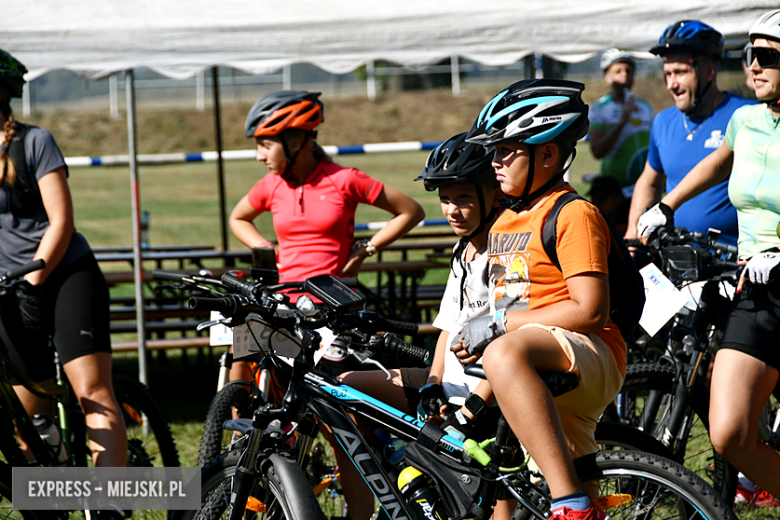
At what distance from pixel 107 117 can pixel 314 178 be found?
101 ft

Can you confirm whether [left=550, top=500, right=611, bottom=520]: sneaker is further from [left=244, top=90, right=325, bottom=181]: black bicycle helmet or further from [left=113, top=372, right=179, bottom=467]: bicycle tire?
[left=244, top=90, right=325, bottom=181]: black bicycle helmet

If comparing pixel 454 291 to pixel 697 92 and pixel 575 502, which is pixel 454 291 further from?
pixel 697 92

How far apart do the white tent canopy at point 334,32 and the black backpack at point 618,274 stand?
3244 millimetres

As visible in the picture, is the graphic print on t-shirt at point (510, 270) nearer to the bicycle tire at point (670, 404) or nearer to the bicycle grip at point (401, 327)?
the bicycle grip at point (401, 327)

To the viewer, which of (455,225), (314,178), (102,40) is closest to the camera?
(455,225)

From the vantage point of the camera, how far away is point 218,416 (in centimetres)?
396

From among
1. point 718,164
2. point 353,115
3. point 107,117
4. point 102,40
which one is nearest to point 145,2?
point 102,40

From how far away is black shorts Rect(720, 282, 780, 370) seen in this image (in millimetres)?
3166

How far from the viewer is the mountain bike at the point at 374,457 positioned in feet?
8.02

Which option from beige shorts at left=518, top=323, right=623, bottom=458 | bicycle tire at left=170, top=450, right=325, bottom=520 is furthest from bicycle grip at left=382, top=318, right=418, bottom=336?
bicycle tire at left=170, top=450, right=325, bottom=520

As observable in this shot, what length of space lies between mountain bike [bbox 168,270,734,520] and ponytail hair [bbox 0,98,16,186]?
4.73ft

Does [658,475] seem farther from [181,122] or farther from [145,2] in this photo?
[181,122]

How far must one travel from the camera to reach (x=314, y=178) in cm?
439

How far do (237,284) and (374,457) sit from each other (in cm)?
74
